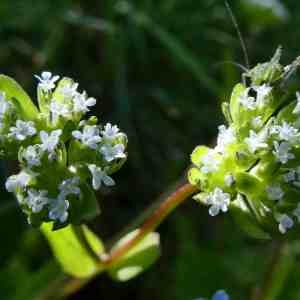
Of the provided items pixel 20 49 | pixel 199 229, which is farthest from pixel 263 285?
pixel 20 49

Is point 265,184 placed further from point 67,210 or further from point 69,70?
point 69,70

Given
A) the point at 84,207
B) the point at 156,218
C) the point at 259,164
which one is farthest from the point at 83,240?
the point at 259,164

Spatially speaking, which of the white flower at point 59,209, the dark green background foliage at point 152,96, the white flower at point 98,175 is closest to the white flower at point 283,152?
the white flower at point 98,175

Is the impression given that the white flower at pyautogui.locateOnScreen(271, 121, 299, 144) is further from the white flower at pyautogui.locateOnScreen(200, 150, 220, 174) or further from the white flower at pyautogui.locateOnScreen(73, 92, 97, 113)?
the white flower at pyautogui.locateOnScreen(73, 92, 97, 113)

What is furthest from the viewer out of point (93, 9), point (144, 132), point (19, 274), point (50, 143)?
point (93, 9)

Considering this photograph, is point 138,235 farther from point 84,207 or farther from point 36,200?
point 36,200

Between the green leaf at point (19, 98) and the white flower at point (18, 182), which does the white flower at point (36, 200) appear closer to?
the white flower at point (18, 182)
